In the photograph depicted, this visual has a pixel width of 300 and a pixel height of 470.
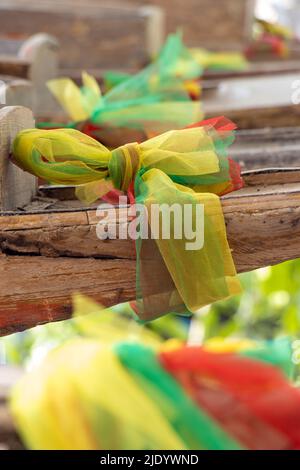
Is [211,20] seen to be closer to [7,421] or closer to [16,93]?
[16,93]

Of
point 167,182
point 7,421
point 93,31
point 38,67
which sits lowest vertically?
point 7,421

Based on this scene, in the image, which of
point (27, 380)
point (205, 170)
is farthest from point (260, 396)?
point (205, 170)

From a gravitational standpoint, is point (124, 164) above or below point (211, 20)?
below

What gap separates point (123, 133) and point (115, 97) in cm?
14

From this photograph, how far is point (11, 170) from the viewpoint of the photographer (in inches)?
48.6

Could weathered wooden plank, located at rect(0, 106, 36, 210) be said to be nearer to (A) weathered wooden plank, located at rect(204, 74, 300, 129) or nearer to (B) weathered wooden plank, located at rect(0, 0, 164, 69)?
(A) weathered wooden plank, located at rect(204, 74, 300, 129)

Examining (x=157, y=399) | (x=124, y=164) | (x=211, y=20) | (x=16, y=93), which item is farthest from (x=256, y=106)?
(x=157, y=399)

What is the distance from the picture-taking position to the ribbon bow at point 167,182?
113 cm

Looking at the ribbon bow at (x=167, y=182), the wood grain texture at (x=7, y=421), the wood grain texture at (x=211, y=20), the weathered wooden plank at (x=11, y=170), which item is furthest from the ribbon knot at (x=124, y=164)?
the wood grain texture at (x=211, y=20)

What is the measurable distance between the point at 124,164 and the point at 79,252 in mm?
144

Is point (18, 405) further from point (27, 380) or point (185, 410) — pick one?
point (185, 410)

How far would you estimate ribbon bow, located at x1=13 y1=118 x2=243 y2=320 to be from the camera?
113 centimetres

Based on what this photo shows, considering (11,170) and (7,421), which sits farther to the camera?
(11,170)

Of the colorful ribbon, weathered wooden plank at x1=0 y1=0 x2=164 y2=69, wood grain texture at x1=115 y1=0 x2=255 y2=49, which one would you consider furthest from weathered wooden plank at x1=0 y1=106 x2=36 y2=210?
wood grain texture at x1=115 y1=0 x2=255 y2=49
